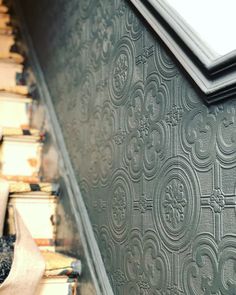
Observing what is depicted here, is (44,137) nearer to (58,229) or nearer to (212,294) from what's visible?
(58,229)

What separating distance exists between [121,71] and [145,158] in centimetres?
32

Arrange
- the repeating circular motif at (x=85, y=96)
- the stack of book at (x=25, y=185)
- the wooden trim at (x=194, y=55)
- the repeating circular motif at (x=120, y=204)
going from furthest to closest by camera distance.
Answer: the repeating circular motif at (x=85, y=96)
the stack of book at (x=25, y=185)
the repeating circular motif at (x=120, y=204)
the wooden trim at (x=194, y=55)

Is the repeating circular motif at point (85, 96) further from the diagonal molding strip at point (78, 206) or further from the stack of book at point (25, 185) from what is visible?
the stack of book at point (25, 185)

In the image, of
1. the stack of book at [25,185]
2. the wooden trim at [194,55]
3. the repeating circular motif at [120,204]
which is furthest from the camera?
the stack of book at [25,185]

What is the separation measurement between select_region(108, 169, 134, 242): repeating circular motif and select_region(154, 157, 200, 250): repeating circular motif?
0.16 meters

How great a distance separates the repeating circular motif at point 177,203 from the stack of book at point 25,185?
1.62ft

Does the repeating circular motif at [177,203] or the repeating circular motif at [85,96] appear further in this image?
the repeating circular motif at [85,96]

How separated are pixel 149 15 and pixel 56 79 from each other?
0.90 meters

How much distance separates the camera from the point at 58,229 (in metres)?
1.64

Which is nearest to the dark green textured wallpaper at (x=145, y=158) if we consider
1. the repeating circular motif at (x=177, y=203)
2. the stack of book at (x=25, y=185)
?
the repeating circular motif at (x=177, y=203)

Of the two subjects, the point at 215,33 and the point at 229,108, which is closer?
the point at 229,108

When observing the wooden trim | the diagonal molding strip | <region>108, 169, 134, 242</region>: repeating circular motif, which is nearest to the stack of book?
the diagonal molding strip

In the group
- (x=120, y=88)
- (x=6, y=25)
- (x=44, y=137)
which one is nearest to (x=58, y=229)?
(x=44, y=137)

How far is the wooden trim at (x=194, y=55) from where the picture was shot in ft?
2.64
